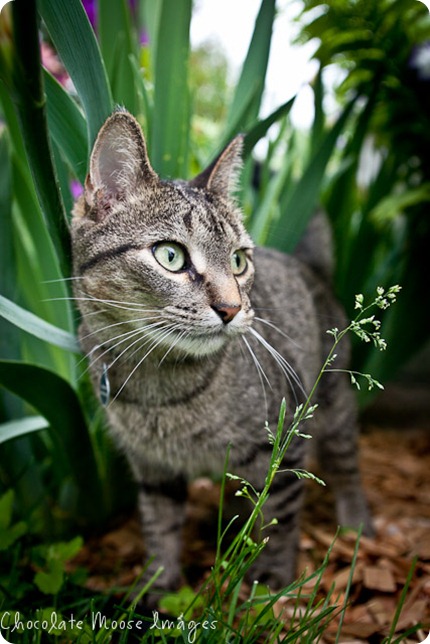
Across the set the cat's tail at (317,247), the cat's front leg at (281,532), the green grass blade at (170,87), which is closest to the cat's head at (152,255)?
the green grass blade at (170,87)

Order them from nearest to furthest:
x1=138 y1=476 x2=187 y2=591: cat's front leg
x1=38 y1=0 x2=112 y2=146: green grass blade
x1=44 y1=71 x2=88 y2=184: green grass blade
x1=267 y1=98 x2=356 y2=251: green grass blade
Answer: x1=38 y1=0 x2=112 y2=146: green grass blade → x1=44 y1=71 x2=88 y2=184: green grass blade → x1=138 y1=476 x2=187 y2=591: cat's front leg → x1=267 y1=98 x2=356 y2=251: green grass blade

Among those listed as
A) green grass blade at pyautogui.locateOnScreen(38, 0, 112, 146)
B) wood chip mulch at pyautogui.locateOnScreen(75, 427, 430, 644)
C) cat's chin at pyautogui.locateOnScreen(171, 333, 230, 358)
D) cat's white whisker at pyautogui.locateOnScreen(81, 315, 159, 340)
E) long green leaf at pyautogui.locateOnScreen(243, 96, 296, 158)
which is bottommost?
wood chip mulch at pyautogui.locateOnScreen(75, 427, 430, 644)

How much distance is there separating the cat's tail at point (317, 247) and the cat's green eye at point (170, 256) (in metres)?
0.88

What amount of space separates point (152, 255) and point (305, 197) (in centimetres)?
79

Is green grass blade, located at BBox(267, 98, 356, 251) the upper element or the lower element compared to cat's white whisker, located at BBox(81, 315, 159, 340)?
upper

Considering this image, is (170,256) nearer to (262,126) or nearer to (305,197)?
(262,126)

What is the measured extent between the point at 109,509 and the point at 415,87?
1591 mm

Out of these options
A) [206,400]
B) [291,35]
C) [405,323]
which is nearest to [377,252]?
[405,323]

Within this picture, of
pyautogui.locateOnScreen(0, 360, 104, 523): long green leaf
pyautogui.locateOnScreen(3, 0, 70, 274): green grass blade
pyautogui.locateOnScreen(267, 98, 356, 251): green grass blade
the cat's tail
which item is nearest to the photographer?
pyautogui.locateOnScreen(3, 0, 70, 274): green grass blade

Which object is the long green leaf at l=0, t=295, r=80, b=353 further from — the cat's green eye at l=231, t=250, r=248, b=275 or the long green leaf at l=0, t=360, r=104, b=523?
the cat's green eye at l=231, t=250, r=248, b=275

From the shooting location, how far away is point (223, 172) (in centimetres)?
124

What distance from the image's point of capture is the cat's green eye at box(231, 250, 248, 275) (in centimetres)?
118

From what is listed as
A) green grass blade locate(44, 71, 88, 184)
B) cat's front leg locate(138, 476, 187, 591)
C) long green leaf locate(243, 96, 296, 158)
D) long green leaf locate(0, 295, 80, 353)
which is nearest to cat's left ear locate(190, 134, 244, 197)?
long green leaf locate(243, 96, 296, 158)

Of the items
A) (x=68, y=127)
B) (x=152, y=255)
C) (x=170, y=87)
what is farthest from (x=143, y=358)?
(x=170, y=87)
